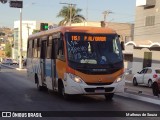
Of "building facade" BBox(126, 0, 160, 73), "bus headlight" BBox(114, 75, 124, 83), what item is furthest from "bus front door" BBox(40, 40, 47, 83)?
"building facade" BBox(126, 0, 160, 73)

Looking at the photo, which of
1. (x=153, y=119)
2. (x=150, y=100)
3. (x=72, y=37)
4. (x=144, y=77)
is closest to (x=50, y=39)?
(x=72, y=37)

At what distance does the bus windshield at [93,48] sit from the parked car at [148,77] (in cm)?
1171

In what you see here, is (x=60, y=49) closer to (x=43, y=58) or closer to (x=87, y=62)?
(x=87, y=62)

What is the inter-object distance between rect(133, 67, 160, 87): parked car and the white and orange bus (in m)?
11.7

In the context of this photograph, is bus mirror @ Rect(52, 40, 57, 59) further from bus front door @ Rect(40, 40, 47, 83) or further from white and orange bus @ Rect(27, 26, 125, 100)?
bus front door @ Rect(40, 40, 47, 83)

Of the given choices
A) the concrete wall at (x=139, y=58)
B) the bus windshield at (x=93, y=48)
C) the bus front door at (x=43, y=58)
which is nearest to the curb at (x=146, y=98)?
the bus windshield at (x=93, y=48)

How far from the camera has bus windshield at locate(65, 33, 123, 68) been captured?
16578mm

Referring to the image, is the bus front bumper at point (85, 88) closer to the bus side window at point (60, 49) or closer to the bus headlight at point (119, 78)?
the bus headlight at point (119, 78)

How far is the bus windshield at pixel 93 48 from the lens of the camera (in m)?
16.6

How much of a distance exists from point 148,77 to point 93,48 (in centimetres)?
1367

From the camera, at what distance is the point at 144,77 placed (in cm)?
3058

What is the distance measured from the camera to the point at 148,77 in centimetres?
2984

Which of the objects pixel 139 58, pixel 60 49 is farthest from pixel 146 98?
pixel 139 58

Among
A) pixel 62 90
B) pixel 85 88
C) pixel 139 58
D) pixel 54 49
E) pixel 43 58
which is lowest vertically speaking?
pixel 139 58
